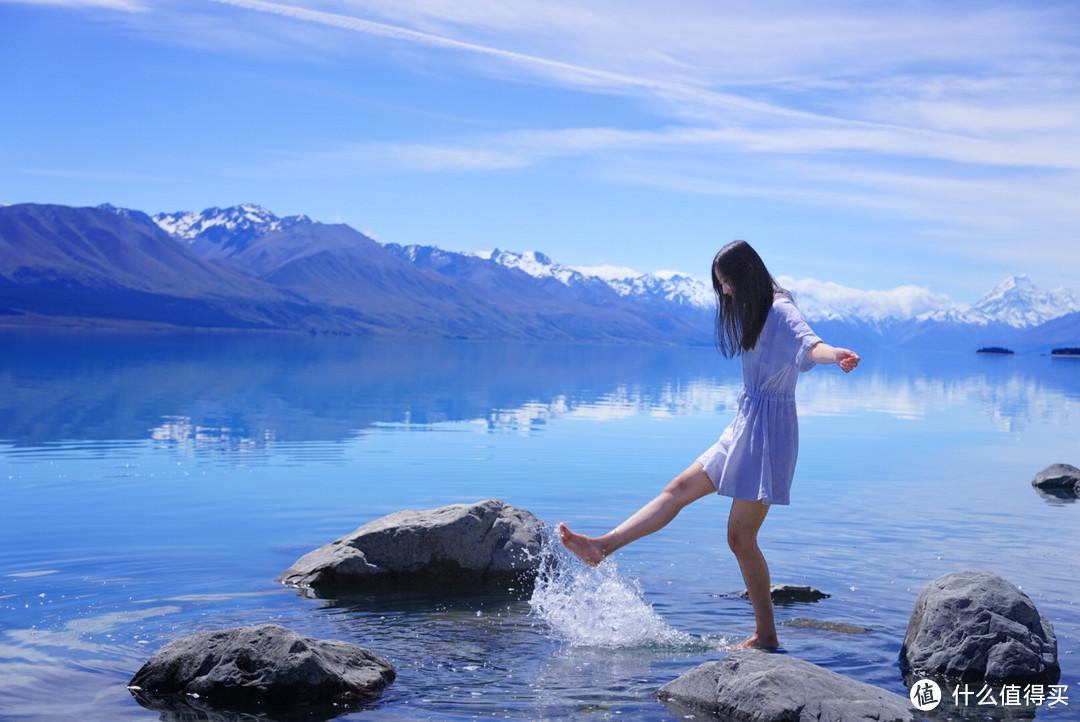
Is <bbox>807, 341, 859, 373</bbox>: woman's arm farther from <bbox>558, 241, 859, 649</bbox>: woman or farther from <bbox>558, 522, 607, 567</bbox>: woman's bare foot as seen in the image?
<bbox>558, 522, 607, 567</bbox>: woman's bare foot

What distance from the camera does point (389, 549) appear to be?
10.4 m

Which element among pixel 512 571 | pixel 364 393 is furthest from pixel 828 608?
pixel 364 393

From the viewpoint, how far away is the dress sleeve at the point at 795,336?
6.77 meters

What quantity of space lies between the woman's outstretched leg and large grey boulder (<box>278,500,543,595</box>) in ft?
11.1

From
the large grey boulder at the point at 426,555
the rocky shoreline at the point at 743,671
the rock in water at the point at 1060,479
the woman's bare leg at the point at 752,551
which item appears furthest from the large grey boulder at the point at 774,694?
the rock in water at the point at 1060,479

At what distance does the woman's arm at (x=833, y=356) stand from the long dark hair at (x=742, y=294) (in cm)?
53

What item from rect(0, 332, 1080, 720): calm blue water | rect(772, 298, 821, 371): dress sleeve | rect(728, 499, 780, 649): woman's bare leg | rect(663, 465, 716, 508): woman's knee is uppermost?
rect(772, 298, 821, 371): dress sleeve

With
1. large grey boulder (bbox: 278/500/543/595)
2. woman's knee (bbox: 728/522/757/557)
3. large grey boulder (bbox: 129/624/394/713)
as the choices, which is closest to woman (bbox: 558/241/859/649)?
woman's knee (bbox: 728/522/757/557)

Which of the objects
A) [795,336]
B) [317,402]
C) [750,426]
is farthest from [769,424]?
[317,402]

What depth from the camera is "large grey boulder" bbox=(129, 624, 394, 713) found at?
6523 mm

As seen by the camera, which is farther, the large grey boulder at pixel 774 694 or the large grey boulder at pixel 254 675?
the large grey boulder at pixel 254 675

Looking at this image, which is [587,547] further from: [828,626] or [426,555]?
[426,555]

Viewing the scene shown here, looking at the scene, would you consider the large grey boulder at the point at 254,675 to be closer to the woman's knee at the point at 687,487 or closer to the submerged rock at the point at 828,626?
the woman's knee at the point at 687,487

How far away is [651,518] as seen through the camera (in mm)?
7113
